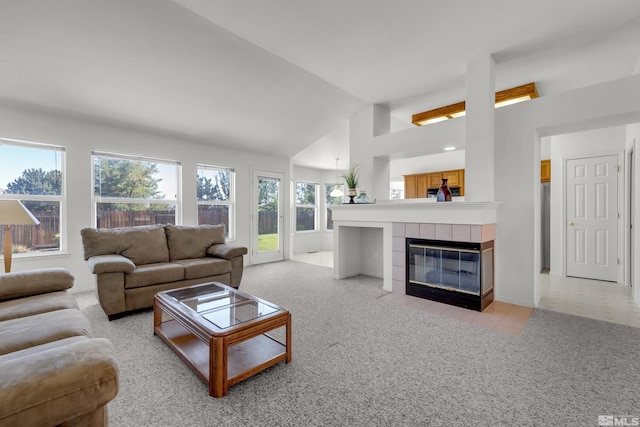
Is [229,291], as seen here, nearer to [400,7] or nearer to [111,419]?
[111,419]

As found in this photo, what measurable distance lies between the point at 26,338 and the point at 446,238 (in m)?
3.57

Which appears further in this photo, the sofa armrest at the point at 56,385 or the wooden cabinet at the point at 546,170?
the wooden cabinet at the point at 546,170

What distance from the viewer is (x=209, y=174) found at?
17.5ft

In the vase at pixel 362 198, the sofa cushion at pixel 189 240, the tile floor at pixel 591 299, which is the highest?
the vase at pixel 362 198

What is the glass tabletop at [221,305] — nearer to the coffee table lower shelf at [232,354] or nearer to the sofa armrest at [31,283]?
the coffee table lower shelf at [232,354]

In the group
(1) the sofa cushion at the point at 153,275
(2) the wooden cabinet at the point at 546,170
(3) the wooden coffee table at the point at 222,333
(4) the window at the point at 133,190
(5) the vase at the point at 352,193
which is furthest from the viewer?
(2) the wooden cabinet at the point at 546,170

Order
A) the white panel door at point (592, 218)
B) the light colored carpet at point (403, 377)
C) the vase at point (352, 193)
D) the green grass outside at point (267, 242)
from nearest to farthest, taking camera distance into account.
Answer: the light colored carpet at point (403, 377) → the white panel door at point (592, 218) → the vase at point (352, 193) → the green grass outside at point (267, 242)

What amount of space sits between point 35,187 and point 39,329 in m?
3.05

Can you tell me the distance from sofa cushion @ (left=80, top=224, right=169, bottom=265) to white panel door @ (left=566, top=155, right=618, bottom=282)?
242 inches

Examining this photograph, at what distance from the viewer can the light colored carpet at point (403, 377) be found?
155 centimetres

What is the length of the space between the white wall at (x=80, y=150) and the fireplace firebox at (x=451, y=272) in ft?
12.2

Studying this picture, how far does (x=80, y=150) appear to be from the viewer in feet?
12.7

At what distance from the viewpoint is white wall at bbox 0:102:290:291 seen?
3473 millimetres

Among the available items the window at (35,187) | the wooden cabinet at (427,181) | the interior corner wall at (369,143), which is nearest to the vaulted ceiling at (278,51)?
the interior corner wall at (369,143)
